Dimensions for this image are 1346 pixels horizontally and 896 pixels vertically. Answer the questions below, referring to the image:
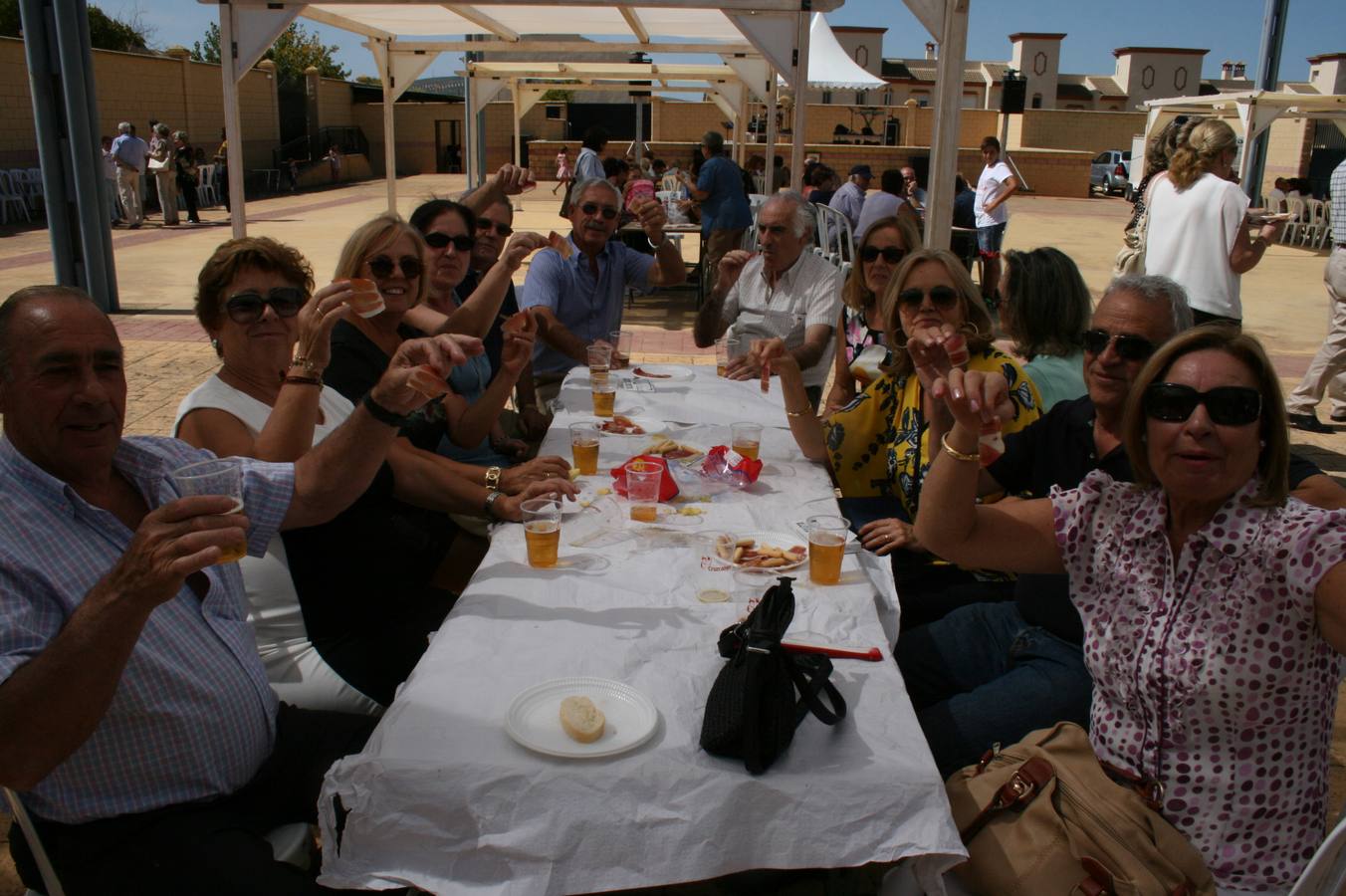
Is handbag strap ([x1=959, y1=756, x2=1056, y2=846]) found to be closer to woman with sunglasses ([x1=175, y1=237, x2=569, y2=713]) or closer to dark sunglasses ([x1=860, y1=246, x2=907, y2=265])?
woman with sunglasses ([x1=175, y1=237, x2=569, y2=713])

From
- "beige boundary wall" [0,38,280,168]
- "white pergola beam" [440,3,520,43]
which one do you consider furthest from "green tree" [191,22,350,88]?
"white pergola beam" [440,3,520,43]

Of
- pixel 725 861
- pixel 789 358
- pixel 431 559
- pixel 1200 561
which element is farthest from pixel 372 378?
pixel 1200 561

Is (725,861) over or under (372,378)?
under

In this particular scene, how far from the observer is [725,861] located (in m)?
1.57

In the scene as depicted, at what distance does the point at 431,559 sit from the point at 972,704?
1.70 meters

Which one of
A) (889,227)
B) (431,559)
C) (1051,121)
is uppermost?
(1051,121)

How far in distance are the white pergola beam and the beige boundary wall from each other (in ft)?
39.2

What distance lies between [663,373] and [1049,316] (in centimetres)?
176

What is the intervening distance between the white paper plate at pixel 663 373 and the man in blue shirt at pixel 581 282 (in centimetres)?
61

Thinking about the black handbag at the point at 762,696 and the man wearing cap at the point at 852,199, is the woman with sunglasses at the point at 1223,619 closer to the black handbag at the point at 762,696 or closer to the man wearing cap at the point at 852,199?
the black handbag at the point at 762,696

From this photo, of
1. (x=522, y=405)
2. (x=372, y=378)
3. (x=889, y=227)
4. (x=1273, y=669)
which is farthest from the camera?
(x=522, y=405)

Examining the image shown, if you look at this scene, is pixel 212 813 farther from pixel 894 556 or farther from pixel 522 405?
pixel 522 405

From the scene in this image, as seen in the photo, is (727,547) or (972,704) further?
(727,547)

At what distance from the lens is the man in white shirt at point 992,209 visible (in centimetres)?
1098
